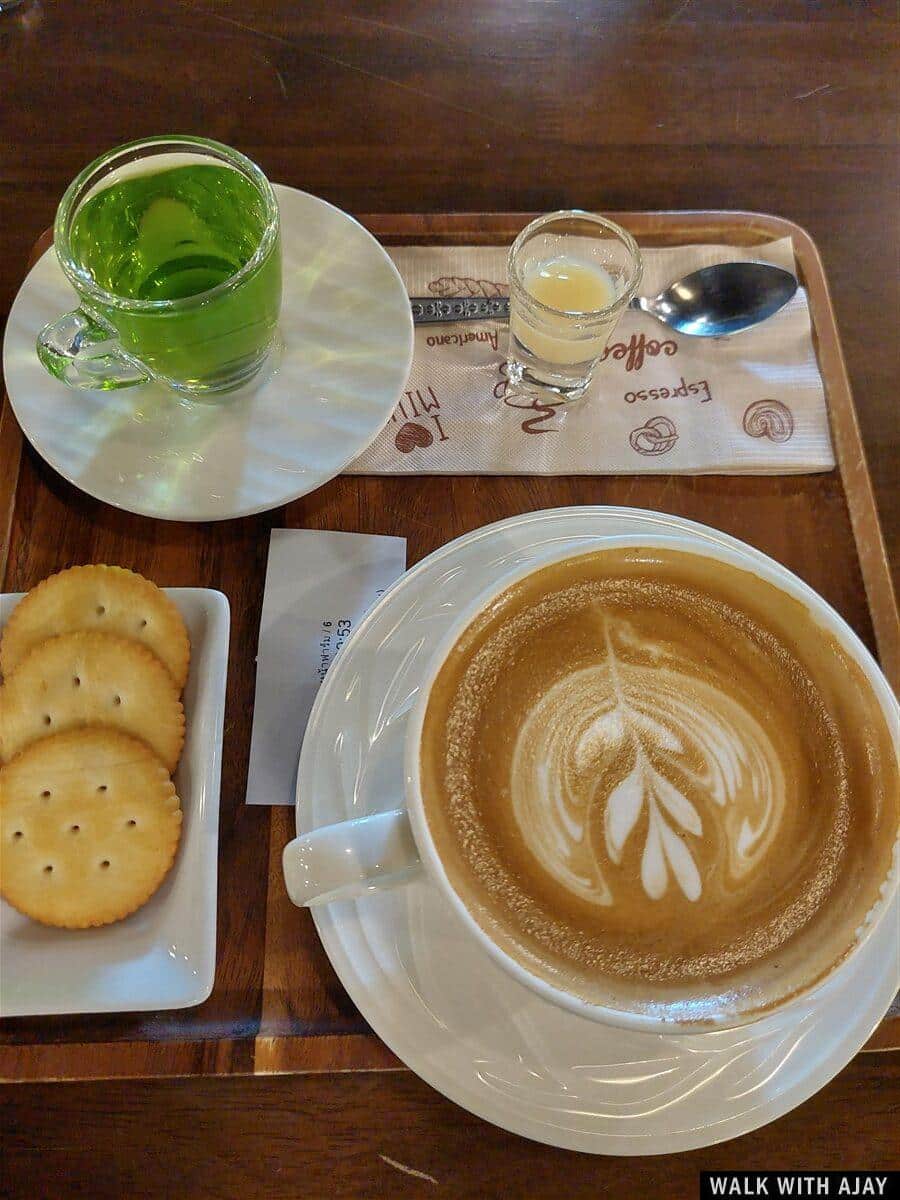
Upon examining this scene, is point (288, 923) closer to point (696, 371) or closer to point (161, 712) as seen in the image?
point (161, 712)

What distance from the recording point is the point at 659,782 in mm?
650

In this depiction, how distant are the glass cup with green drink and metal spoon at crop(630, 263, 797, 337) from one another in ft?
1.53

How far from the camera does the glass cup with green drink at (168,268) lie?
2.47 ft

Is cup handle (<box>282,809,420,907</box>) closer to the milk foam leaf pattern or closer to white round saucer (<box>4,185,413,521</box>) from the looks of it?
the milk foam leaf pattern

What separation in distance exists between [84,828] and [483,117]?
3.35 feet

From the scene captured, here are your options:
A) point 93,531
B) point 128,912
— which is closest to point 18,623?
point 93,531

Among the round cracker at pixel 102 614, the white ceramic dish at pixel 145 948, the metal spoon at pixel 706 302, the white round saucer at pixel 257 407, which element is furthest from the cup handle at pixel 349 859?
the metal spoon at pixel 706 302

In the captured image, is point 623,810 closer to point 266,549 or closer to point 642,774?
point 642,774

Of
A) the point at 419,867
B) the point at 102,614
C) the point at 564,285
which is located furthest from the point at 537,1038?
the point at 564,285

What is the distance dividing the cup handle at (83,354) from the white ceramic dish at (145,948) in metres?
0.39

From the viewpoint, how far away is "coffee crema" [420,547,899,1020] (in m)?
0.61

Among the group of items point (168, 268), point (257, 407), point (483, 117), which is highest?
point (483, 117)

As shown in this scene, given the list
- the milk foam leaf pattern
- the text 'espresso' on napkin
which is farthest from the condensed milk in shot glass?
the milk foam leaf pattern

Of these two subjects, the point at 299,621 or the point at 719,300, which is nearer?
the point at 299,621
